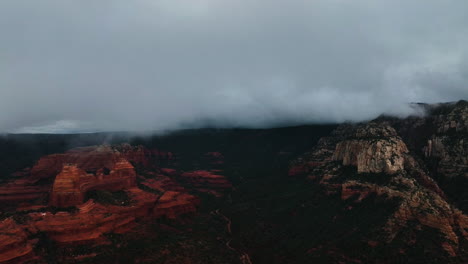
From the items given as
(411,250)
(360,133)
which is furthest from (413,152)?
(411,250)

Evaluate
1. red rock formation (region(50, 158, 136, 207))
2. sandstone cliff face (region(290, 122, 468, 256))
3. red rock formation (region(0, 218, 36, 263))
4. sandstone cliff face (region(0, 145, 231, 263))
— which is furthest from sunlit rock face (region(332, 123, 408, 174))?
red rock formation (region(0, 218, 36, 263))

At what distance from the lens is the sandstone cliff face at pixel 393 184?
388 ft

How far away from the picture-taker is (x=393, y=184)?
141250 mm

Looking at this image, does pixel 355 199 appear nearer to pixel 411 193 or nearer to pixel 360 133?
pixel 411 193

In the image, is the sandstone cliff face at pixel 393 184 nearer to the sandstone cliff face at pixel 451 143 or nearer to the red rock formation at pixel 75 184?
the sandstone cliff face at pixel 451 143

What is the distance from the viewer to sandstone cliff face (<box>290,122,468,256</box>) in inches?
4656

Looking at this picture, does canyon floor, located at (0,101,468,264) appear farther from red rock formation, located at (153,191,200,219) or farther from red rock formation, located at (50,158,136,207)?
red rock formation, located at (153,191,200,219)

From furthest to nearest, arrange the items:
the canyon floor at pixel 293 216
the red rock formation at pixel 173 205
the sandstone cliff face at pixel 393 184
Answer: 1. the red rock formation at pixel 173 205
2. the sandstone cliff face at pixel 393 184
3. the canyon floor at pixel 293 216

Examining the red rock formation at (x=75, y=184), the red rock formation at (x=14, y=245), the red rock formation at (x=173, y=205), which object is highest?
the red rock formation at (x=75, y=184)

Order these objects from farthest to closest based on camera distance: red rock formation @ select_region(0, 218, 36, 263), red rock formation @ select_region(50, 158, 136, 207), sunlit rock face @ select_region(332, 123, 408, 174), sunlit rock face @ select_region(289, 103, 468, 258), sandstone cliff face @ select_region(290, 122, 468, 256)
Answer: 1. sunlit rock face @ select_region(332, 123, 408, 174)
2. red rock formation @ select_region(50, 158, 136, 207)
3. sandstone cliff face @ select_region(290, 122, 468, 256)
4. sunlit rock face @ select_region(289, 103, 468, 258)
5. red rock formation @ select_region(0, 218, 36, 263)

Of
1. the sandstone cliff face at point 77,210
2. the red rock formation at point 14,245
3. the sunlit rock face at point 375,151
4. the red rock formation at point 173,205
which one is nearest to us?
the red rock formation at point 14,245

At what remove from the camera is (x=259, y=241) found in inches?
5925

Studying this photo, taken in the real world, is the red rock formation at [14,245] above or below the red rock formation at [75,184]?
below

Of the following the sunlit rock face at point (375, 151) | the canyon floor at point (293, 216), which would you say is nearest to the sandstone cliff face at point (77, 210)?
the canyon floor at point (293, 216)
